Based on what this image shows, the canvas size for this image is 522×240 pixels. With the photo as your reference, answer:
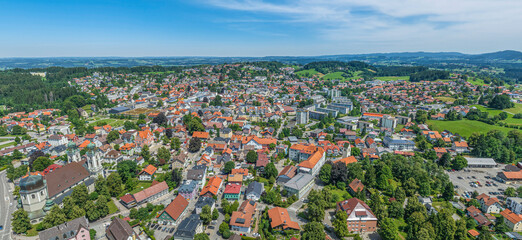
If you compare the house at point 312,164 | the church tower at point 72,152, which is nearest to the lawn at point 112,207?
the church tower at point 72,152

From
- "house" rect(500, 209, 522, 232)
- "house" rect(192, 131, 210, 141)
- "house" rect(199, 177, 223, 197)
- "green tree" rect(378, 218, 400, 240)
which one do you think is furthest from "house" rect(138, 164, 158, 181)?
"house" rect(500, 209, 522, 232)

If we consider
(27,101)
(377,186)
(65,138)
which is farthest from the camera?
(27,101)

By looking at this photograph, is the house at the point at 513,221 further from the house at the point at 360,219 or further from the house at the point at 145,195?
the house at the point at 145,195

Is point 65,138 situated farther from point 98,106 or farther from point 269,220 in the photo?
point 269,220

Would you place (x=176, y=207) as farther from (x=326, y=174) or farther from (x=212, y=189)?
(x=326, y=174)

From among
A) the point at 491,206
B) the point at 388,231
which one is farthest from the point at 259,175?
the point at 491,206

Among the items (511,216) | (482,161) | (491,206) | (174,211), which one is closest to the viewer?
(174,211)

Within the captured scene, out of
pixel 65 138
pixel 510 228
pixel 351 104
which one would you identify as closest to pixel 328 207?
pixel 510 228

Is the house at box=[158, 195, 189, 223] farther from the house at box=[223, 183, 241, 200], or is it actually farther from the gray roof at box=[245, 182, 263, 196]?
the gray roof at box=[245, 182, 263, 196]
